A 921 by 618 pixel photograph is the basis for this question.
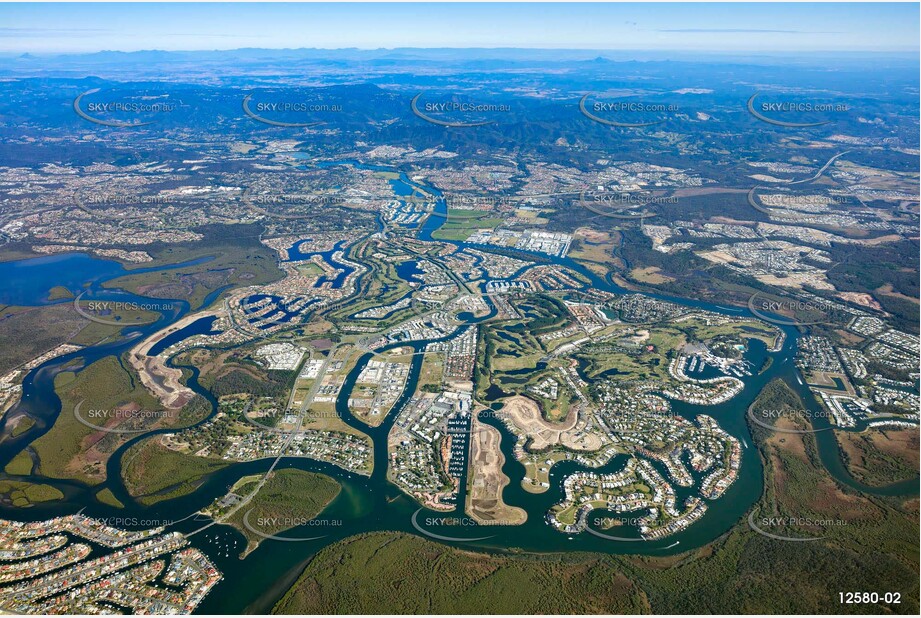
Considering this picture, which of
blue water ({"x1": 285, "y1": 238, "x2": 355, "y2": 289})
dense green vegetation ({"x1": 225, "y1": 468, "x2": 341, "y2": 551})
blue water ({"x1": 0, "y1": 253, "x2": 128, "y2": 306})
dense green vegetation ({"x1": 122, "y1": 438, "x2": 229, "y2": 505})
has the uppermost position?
dense green vegetation ({"x1": 225, "y1": 468, "x2": 341, "y2": 551})

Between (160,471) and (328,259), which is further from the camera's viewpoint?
(328,259)

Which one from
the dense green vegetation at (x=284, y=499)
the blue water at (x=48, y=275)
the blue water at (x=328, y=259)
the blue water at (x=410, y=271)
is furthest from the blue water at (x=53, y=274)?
the dense green vegetation at (x=284, y=499)

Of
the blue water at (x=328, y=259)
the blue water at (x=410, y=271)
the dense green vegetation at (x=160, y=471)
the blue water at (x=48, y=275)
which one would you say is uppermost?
the dense green vegetation at (x=160, y=471)

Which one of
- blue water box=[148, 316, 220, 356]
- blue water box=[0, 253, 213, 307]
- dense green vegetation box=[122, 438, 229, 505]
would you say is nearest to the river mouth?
dense green vegetation box=[122, 438, 229, 505]

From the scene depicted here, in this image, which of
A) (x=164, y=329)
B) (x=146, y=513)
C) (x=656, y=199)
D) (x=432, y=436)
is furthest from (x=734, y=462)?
(x=656, y=199)

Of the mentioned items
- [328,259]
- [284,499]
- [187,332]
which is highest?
[284,499]

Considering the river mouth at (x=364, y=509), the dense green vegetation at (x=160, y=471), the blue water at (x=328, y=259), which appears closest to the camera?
the river mouth at (x=364, y=509)

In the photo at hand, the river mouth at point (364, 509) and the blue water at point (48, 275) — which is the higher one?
the river mouth at point (364, 509)

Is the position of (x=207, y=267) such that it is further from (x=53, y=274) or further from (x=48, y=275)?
(x=48, y=275)

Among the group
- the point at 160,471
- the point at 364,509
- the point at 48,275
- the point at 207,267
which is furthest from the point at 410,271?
the point at 48,275

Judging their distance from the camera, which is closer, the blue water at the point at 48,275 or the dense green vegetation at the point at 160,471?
the dense green vegetation at the point at 160,471

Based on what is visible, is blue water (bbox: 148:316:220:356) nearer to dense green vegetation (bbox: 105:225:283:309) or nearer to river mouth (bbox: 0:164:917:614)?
dense green vegetation (bbox: 105:225:283:309)

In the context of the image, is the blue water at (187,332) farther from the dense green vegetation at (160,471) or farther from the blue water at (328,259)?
the dense green vegetation at (160,471)
